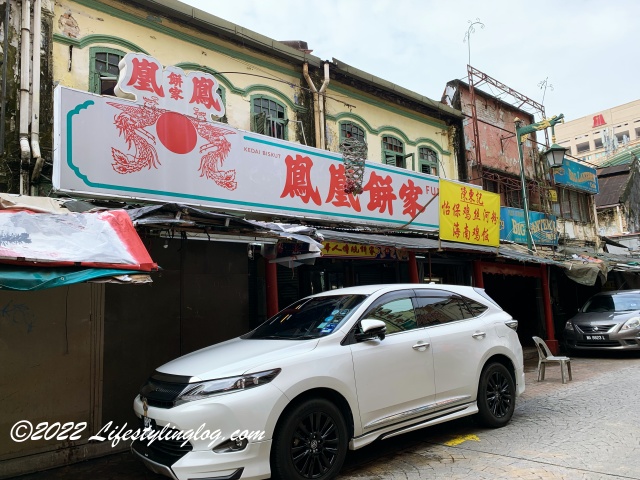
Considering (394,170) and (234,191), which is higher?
(394,170)

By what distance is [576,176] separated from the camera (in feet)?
64.2

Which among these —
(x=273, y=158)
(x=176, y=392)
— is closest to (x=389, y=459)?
(x=176, y=392)

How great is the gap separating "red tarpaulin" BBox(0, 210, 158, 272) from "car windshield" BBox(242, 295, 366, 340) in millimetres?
1497

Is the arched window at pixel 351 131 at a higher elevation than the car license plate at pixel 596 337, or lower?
higher

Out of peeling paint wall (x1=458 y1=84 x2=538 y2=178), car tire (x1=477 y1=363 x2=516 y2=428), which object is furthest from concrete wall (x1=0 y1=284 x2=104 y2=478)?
peeling paint wall (x1=458 y1=84 x2=538 y2=178)

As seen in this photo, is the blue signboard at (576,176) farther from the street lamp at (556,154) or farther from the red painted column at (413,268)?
the red painted column at (413,268)

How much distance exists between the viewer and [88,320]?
6.11 metres

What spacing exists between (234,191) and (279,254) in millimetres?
A: 1336

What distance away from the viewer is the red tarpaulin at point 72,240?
4.01m

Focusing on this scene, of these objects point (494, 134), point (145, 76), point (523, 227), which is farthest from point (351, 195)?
point (523, 227)

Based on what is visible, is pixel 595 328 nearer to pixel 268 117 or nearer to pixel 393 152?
pixel 393 152

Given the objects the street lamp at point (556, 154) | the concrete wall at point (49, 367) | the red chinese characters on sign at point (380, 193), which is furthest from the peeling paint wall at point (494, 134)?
the concrete wall at point (49, 367)

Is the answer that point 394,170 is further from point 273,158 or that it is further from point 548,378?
point 548,378

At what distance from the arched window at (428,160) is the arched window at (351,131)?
2348 mm
